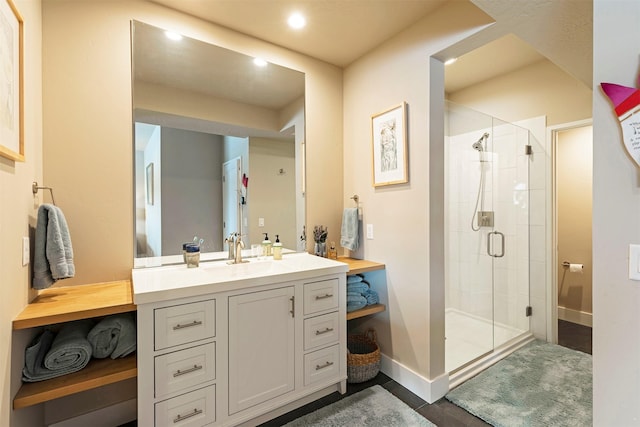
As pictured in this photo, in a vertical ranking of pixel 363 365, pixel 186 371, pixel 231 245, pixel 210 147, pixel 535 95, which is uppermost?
pixel 535 95

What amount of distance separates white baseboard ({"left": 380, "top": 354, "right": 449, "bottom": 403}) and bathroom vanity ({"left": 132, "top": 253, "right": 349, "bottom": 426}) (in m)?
0.44

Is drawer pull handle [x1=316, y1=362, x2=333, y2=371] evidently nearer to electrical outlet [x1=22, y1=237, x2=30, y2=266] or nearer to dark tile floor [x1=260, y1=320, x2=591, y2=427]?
dark tile floor [x1=260, y1=320, x2=591, y2=427]

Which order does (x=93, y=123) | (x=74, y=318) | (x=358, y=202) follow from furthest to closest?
1. (x=358, y=202)
2. (x=93, y=123)
3. (x=74, y=318)

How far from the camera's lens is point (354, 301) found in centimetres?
223

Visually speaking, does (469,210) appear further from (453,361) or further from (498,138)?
(453,361)

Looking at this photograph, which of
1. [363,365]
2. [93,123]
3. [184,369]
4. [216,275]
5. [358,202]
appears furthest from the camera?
[358,202]

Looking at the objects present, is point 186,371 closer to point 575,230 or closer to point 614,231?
point 614,231

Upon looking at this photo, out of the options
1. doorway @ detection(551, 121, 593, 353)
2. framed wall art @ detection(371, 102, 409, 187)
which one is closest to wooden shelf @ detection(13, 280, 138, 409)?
framed wall art @ detection(371, 102, 409, 187)

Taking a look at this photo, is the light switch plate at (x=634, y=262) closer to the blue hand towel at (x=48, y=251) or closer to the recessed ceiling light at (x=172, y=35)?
Answer: the blue hand towel at (x=48, y=251)

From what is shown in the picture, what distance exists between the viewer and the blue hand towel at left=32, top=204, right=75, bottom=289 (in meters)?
1.40

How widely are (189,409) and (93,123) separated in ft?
5.54

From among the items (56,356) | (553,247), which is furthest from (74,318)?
(553,247)

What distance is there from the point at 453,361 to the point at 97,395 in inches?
97.4

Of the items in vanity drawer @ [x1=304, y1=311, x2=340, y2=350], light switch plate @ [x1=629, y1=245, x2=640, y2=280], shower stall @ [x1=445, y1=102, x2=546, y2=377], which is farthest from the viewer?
shower stall @ [x1=445, y1=102, x2=546, y2=377]
